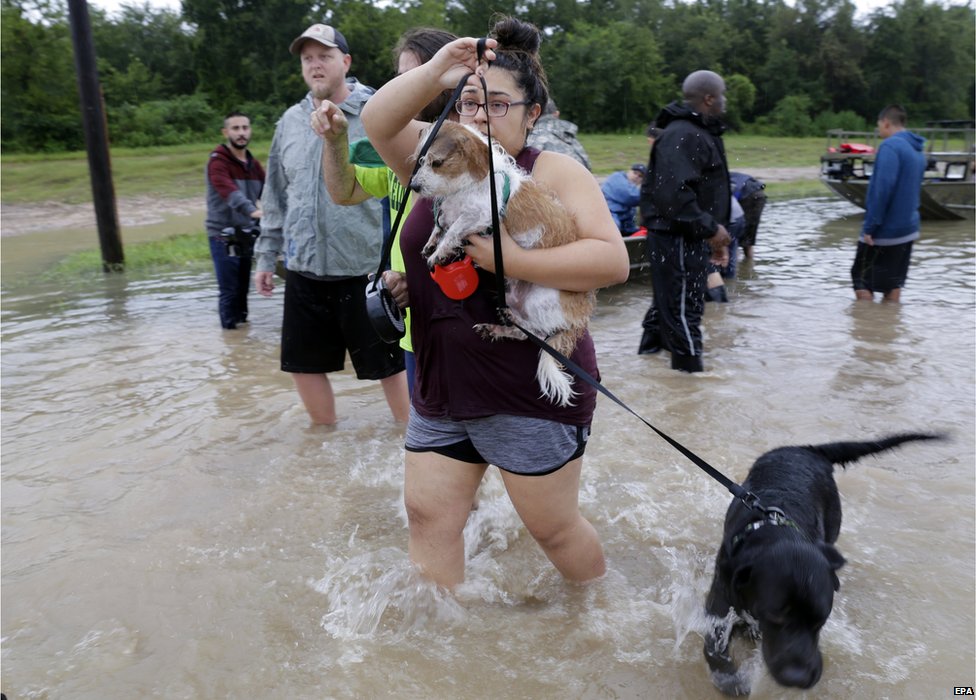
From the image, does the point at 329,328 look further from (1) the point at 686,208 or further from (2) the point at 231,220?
(2) the point at 231,220

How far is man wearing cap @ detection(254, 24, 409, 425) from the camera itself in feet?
14.3

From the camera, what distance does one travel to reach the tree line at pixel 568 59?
29.7 meters

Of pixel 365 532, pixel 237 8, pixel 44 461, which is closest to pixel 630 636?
pixel 365 532

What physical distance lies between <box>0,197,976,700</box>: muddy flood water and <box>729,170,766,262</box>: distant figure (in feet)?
10.9

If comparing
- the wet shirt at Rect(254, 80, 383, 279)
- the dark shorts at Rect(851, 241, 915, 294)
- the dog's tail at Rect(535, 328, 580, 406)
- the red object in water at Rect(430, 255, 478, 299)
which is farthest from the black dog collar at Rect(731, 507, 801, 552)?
the dark shorts at Rect(851, 241, 915, 294)

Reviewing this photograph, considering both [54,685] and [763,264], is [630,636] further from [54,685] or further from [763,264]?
[763,264]

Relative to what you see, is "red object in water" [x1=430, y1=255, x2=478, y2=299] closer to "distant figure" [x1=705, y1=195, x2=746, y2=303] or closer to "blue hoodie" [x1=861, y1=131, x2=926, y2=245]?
"distant figure" [x1=705, y1=195, x2=746, y2=303]

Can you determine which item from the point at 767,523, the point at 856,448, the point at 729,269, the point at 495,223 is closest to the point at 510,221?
the point at 495,223

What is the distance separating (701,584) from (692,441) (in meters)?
1.74

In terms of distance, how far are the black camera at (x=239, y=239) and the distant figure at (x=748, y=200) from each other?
230 inches

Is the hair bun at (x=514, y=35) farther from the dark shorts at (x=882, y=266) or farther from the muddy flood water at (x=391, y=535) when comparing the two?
the dark shorts at (x=882, y=266)

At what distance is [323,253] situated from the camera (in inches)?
173

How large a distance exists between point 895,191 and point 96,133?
1013 cm

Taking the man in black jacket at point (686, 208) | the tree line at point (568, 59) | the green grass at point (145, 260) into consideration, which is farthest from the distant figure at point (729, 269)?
the tree line at point (568, 59)
